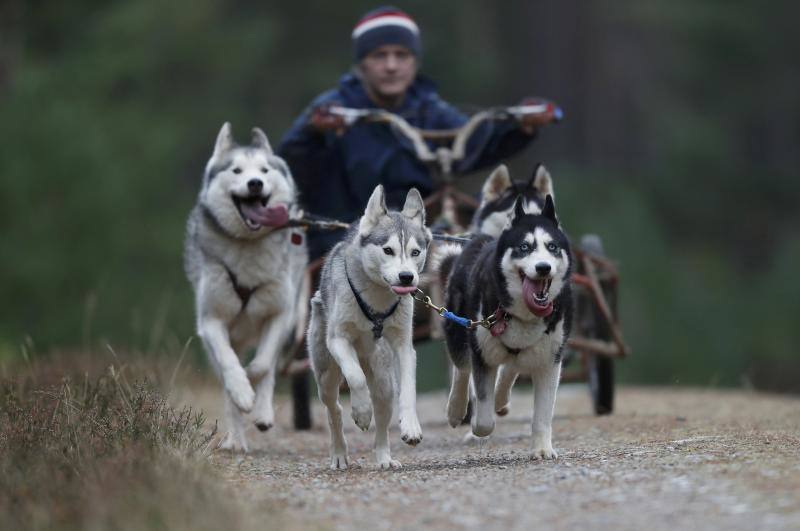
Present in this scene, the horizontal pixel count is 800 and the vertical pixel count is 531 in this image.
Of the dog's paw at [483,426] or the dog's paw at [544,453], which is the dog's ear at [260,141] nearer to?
the dog's paw at [483,426]

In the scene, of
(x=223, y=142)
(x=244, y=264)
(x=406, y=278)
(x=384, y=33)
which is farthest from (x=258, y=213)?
(x=384, y=33)

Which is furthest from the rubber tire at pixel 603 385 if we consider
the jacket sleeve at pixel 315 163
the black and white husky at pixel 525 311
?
the black and white husky at pixel 525 311

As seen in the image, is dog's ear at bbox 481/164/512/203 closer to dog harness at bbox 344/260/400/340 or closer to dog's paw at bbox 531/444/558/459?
dog harness at bbox 344/260/400/340

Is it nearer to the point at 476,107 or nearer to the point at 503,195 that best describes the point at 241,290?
the point at 503,195

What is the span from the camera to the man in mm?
10328

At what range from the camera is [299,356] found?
9531mm

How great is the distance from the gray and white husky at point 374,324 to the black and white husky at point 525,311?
350 millimetres

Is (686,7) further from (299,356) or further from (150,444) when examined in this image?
(150,444)

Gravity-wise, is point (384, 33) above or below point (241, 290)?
above

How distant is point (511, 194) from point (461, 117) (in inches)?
99.2

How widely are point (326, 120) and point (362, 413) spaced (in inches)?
134

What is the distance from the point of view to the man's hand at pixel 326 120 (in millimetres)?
9664

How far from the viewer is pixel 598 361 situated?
31.9 feet

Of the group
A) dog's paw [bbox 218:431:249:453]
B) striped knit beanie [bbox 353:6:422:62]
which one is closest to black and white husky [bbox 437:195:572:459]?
dog's paw [bbox 218:431:249:453]
